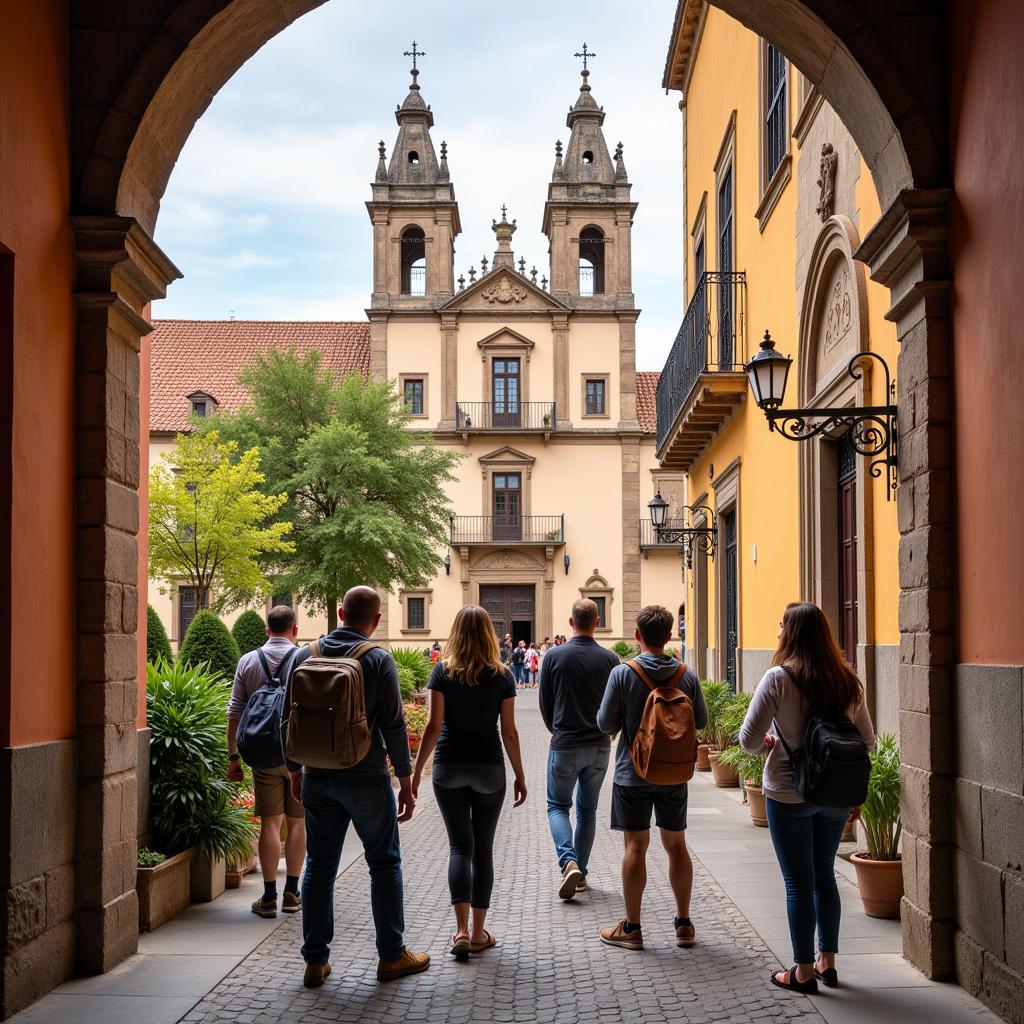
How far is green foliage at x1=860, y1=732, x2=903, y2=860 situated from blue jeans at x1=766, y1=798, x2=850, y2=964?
1371mm

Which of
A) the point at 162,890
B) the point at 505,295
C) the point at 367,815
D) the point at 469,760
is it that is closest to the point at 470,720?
the point at 469,760


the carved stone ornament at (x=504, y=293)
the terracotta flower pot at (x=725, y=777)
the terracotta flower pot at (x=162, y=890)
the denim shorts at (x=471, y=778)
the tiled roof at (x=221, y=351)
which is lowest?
the terracotta flower pot at (x=725, y=777)

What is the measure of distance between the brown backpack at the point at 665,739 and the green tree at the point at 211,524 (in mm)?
21962

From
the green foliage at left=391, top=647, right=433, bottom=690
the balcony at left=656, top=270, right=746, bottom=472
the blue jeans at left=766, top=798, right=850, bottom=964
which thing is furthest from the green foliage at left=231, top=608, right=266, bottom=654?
the blue jeans at left=766, top=798, right=850, bottom=964

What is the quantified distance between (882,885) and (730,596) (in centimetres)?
990

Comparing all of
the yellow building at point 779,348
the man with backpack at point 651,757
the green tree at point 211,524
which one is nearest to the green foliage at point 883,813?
the man with backpack at point 651,757

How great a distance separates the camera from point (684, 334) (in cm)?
1697

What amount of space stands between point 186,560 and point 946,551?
80.2 feet

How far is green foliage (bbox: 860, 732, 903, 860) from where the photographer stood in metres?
7.13

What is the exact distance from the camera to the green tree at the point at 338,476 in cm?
3250

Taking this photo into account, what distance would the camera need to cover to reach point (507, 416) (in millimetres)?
44938

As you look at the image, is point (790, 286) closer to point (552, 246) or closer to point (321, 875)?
point (321, 875)

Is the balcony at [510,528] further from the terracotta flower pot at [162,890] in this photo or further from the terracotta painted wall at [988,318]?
the terracotta painted wall at [988,318]

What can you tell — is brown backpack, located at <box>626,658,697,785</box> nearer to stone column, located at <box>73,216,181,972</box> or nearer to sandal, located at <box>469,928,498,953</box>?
sandal, located at <box>469,928,498,953</box>
